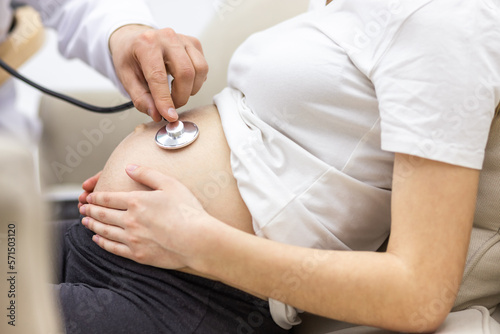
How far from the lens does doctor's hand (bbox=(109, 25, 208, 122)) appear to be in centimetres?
85

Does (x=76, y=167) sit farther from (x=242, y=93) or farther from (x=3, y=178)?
(x=3, y=178)

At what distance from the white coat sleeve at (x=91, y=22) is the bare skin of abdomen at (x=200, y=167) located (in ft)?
1.00

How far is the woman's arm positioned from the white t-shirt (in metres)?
0.05

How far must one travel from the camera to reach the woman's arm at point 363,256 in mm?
609

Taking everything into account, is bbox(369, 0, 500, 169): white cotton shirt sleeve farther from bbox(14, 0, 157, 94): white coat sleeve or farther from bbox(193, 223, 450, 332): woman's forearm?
bbox(14, 0, 157, 94): white coat sleeve

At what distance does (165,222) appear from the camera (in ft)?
2.33

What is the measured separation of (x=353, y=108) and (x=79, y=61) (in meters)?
1.04

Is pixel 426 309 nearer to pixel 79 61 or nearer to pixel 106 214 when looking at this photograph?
pixel 106 214

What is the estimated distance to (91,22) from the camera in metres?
1.10

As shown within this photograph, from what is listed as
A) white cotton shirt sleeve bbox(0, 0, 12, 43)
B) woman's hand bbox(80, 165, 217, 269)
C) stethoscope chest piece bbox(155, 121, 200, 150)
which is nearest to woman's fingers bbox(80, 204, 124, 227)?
woman's hand bbox(80, 165, 217, 269)

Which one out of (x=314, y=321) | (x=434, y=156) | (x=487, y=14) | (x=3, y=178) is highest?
(x=3, y=178)

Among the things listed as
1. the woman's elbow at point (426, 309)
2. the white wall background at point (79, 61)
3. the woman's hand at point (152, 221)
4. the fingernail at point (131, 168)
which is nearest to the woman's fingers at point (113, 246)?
the woman's hand at point (152, 221)

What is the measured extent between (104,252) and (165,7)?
0.99 meters

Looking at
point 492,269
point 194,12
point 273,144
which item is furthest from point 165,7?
point 492,269
